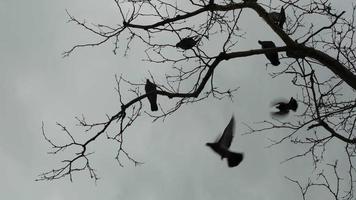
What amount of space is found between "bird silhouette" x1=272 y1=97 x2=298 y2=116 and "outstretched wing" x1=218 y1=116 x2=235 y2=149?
131 cm

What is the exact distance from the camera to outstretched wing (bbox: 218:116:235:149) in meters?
4.31

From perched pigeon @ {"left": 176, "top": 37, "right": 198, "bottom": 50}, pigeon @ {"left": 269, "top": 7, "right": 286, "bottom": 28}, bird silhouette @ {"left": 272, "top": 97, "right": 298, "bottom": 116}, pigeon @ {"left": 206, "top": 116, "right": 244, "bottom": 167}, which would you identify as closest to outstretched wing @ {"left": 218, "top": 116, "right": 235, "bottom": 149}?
pigeon @ {"left": 206, "top": 116, "right": 244, "bottom": 167}

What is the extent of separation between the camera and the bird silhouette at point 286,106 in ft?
18.7

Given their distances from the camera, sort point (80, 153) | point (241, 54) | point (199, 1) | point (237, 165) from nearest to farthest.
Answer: point (237, 165)
point (241, 54)
point (80, 153)
point (199, 1)

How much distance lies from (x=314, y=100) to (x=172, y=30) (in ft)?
6.27

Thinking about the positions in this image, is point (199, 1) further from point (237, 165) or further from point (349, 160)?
point (349, 160)

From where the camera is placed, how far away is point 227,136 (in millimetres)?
4449

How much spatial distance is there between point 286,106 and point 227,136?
157cm

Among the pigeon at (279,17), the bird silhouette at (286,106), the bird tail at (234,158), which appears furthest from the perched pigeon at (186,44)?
the bird tail at (234,158)

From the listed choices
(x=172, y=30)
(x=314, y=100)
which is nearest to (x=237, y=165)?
(x=314, y=100)

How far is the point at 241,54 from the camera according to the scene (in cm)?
513

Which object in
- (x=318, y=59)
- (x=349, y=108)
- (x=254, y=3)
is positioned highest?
(x=254, y=3)

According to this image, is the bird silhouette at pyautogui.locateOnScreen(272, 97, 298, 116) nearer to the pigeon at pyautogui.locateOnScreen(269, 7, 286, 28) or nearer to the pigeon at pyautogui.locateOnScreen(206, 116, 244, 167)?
the pigeon at pyautogui.locateOnScreen(269, 7, 286, 28)

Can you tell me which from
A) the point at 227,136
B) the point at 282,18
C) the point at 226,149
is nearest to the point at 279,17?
the point at 282,18
